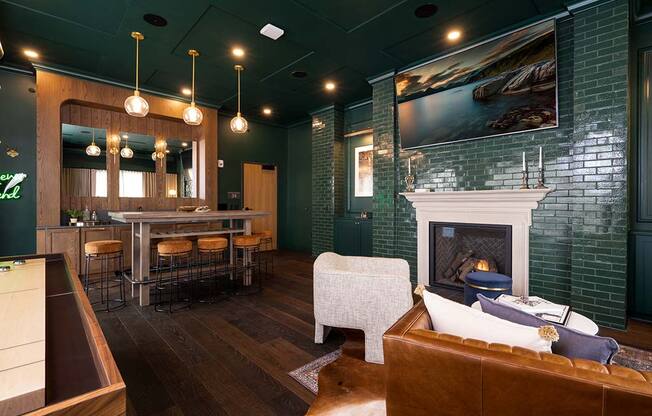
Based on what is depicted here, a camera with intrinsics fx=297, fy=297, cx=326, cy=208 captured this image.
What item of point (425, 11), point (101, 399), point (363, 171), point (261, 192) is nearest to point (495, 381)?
point (101, 399)

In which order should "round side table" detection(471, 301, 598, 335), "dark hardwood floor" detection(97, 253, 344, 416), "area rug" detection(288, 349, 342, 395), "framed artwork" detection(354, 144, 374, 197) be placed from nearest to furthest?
"round side table" detection(471, 301, 598, 335) → "dark hardwood floor" detection(97, 253, 344, 416) → "area rug" detection(288, 349, 342, 395) → "framed artwork" detection(354, 144, 374, 197)

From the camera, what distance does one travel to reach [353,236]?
19.3 feet

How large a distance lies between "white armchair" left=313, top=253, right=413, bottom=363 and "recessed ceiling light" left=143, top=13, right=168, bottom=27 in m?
3.31

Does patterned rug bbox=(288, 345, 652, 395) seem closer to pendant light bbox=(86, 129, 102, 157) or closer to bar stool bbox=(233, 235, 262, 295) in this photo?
bar stool bbox=(233, 235, 262, 295)

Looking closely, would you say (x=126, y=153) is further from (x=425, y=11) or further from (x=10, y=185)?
(x=425, y=11)

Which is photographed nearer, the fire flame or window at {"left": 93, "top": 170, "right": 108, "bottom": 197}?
the fire flame

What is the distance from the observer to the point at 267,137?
7.58 meters

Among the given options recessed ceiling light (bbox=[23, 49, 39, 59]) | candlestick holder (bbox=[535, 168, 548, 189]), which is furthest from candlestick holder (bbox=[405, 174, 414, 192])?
recessed ceiling light (bbox=[23, 49, 39, 59])

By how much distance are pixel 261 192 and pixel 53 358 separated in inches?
262

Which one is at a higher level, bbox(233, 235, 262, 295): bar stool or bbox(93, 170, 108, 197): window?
bbox(93, 170, 108, 197): window

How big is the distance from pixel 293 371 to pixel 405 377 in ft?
4.66

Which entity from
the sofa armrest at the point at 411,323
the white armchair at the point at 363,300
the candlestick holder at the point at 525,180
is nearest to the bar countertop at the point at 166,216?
the white armchair at the point at 363,300

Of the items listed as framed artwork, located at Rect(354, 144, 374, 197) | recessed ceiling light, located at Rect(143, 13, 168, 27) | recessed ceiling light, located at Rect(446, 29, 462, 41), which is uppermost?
recessed ceiling light, located at Rect(446, 29, 462, 41)

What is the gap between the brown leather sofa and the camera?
0.81 m
